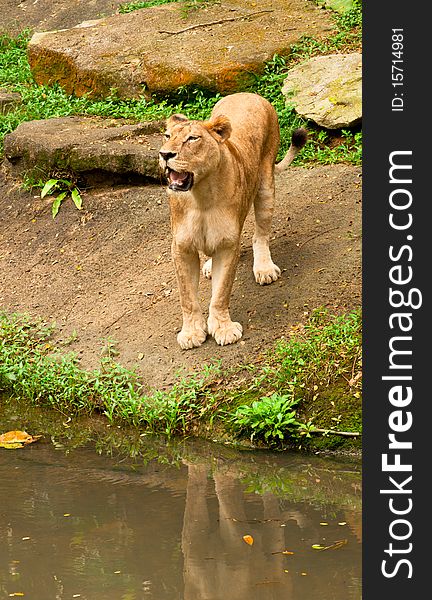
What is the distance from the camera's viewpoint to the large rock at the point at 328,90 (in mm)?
10227

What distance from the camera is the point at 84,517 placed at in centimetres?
571

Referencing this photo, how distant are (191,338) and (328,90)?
4.03 meters

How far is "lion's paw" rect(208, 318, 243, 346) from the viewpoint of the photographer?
7.33 m

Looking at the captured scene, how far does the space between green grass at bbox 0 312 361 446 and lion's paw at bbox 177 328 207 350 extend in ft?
0.88

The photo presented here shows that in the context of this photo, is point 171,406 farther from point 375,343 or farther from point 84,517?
point 375,343

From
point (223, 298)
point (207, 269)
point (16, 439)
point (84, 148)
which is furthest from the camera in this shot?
point (84, 148)

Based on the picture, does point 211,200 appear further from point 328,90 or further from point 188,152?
point 328,90

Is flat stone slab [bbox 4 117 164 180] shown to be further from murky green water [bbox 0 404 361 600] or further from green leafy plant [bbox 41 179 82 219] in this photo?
murky green water [bbox 0 404 361 600]

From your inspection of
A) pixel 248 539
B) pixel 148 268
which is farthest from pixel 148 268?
pixel 248 539

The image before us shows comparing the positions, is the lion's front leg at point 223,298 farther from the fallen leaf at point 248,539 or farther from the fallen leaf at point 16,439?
the fallen leaf at point 248,539

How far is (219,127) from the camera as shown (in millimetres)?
6965

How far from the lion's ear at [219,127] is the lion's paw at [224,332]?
1.25 metres

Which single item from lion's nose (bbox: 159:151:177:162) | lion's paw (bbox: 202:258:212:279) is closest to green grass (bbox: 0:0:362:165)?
lion's paw (bbox: 202:258:212:279)

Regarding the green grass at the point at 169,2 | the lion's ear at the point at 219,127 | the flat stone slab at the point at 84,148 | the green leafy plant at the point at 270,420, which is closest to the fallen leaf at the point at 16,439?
the green leafy plant at the point at 270,420
